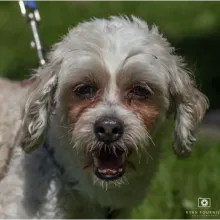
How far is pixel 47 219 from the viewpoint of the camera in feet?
17.0

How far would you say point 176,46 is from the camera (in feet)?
41.3

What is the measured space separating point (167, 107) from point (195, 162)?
279cm

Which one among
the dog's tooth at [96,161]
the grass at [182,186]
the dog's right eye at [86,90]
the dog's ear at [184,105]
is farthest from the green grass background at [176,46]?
the dog's tooth at [96,161]

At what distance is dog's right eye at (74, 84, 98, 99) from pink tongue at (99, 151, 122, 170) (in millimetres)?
367

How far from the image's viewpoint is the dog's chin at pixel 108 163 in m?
5.02

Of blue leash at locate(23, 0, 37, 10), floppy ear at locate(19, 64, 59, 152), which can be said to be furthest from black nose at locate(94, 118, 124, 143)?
blue leash at locate(23, 0, 37, 10)

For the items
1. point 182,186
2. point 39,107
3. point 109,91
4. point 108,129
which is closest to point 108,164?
point 108,129

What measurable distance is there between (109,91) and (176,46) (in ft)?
25.0

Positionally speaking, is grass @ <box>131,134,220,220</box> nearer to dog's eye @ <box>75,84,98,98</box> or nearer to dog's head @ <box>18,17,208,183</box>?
dog's head @ <box>18,17,208,183</box>

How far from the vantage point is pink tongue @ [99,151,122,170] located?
5.04m

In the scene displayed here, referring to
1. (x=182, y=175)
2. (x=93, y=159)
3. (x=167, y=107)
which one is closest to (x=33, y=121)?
Result: (x=93, y=159)

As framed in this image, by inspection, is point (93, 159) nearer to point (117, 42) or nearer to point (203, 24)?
point (117, 42)

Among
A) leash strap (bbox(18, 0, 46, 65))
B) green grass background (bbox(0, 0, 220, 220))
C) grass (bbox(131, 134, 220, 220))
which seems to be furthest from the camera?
green grass background (bbox(0, 0, 220, 220))

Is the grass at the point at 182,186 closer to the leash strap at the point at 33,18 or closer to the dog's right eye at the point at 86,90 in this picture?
the leash strap at the point at 33,18
